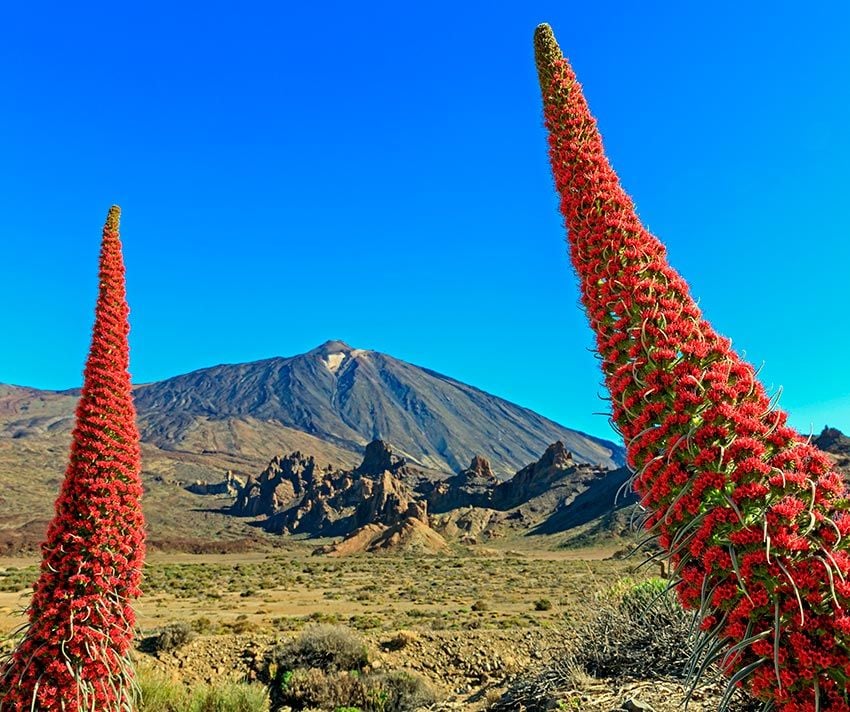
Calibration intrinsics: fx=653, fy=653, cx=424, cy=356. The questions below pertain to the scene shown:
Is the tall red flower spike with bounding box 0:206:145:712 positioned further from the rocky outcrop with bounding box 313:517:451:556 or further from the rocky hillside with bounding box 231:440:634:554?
the rocky hillside with bounding box 231:440:634:554

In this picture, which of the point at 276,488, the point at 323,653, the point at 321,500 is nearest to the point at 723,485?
the point at 323,653

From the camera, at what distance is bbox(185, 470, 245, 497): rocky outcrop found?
12456 cm

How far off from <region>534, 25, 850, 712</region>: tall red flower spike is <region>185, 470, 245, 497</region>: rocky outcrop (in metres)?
127

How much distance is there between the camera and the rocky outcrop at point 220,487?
12456cm

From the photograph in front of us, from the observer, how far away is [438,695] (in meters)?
9.55

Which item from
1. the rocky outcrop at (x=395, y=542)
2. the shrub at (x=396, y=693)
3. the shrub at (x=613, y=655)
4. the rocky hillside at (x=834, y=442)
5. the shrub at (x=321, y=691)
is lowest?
the rocky outcrop at (x=395, y=542)

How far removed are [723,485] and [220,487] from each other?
134 metres

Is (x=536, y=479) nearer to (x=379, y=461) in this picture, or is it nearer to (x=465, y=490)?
(x=465, y=490)

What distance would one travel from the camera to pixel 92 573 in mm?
4004

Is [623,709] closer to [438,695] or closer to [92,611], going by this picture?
[92,611]

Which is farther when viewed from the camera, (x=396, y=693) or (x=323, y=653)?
(x=323, y=653)

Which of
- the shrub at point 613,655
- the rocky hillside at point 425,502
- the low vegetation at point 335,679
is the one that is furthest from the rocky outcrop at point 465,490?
the shrub at point 613,655

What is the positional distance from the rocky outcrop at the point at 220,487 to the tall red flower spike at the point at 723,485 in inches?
5006

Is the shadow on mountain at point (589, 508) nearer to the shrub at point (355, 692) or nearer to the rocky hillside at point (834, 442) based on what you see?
the rocky hillside at point (834, 442)
